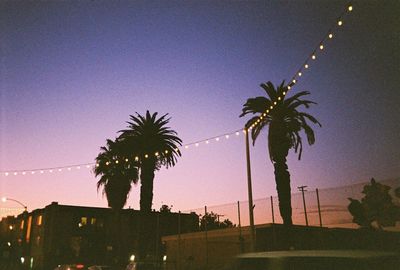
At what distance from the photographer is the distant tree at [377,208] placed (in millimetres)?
29359

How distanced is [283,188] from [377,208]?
34.0 ft

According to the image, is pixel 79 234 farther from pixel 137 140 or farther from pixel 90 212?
pixel 137 140

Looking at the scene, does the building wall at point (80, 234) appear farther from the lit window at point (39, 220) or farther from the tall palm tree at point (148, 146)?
the tall palm tree at point (148, 146)

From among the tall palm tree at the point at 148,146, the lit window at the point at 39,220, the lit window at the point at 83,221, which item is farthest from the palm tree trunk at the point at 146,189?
the lit window at the point at 39,220

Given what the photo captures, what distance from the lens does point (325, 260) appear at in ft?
19.0

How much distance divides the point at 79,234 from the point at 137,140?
23.1m

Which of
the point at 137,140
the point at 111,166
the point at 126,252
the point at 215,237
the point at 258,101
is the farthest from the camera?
the point at 126,252

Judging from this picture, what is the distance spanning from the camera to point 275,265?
20.8 feet

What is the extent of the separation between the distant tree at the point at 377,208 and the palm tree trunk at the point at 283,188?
7.64 metres

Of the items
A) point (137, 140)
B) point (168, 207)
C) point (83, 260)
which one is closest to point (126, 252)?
point (83, 260)

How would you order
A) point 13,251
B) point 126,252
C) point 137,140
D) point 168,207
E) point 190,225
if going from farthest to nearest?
point 168,207
point 13,251
point 190,225
point 126,252
point 137,140

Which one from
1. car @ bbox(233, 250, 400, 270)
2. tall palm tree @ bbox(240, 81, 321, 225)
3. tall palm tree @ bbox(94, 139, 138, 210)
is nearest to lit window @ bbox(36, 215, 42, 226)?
tall palm tree @ bbox(94, 139, 138, 210)

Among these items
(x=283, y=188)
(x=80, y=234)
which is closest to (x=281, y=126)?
(x=283, y=188)

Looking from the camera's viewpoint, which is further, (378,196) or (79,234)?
(79,234)
